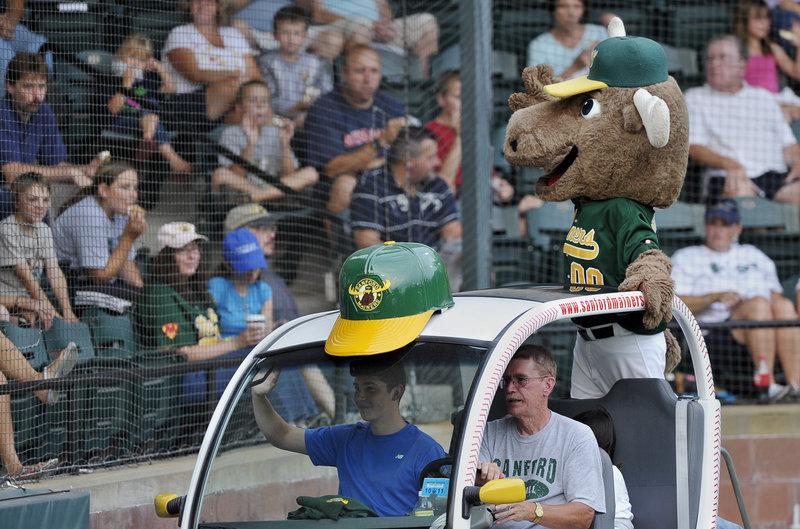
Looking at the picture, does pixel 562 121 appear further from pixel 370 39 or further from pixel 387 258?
pixel 370 39

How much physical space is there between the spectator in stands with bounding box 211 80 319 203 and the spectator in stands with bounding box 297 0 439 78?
617 millimetres

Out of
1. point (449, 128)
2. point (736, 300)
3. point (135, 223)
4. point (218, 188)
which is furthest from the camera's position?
point (736, 300)

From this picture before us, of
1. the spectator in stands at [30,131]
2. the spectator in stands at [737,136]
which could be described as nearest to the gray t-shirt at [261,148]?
the spectator in stands at [30,131]

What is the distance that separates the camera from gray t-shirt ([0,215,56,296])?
517 centimetres

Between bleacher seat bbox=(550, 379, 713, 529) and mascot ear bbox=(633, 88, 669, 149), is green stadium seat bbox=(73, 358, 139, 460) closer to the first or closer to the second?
bleacher seat bbox=(550, 379, 713, 529)

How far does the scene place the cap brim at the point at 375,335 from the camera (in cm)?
340

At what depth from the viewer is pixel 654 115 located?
4.34 m

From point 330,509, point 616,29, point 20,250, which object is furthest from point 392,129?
point 330,509

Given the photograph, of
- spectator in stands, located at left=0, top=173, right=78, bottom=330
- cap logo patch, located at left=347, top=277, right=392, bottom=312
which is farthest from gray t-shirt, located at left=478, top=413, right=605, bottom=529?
spectator in stands, located at left=0, top=173, right=78, bottom=330

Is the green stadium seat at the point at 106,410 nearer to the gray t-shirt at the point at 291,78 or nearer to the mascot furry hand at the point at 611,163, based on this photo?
the gray t-shirt at the point at 291,78

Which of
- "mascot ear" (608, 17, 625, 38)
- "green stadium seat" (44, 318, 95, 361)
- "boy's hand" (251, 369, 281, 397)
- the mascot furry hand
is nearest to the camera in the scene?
"boy's hand" (251, 369, 281, 397)

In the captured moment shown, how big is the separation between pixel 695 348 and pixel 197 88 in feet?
11.4

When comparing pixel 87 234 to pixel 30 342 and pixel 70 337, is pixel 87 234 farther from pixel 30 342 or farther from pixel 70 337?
pixel 30 342

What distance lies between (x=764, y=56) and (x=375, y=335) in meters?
6.01
